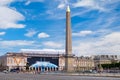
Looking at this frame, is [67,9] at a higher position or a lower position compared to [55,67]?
higher

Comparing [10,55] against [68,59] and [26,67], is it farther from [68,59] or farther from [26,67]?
[68,59]

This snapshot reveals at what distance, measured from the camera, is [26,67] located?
196500 mm

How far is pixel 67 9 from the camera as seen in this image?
97.2m

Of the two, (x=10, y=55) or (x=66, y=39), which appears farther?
(x=10, y=55)

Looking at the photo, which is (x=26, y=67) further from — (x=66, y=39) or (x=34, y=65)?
(x=66, y=39)

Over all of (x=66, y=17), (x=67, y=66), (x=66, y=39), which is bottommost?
(x=67, y=66)

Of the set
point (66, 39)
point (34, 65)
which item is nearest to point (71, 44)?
point (66, 39)

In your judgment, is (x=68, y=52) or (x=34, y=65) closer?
(x=68, y=52)

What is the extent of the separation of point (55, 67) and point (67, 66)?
94.6 metres

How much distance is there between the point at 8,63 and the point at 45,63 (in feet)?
74.9

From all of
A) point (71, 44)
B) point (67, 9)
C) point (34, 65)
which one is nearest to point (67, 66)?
point (71, 44)

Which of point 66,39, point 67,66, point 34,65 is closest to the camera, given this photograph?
point 66,39

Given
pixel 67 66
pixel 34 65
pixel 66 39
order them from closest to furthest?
pixel 66 39 → pixel 67 66 → pixel 34 65

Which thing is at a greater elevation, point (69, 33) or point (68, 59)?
point (69, 33)
